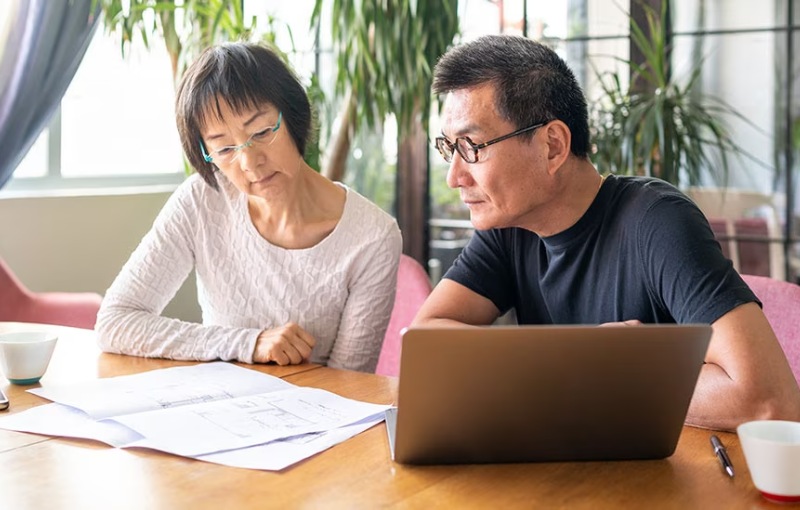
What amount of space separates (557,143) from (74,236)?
2348mm

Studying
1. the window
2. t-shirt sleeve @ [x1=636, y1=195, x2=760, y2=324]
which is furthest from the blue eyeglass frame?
the window

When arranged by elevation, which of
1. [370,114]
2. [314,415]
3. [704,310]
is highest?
[370,114]

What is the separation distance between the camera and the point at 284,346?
5.76 ft

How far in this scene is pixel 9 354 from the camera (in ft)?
5.19

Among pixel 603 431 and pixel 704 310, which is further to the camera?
pixel 704 310

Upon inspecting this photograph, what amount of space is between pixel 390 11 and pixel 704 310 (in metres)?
2.03

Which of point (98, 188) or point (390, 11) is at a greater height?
point (390, 11)

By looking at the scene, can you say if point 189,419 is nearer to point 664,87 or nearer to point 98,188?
point 664,87

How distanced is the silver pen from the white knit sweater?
0.84m

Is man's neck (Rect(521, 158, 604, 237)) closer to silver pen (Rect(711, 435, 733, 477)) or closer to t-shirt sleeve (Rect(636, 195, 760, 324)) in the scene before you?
t-shirt sleeve (Rect(636, 195, 760, 324))

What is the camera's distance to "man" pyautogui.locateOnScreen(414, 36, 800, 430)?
150 cm

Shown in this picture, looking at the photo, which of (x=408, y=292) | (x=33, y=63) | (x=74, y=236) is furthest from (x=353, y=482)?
(x=74, y=236)

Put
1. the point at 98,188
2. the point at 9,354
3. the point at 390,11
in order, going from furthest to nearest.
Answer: the point at 98,188
the point at 390,11
the point at 9,354

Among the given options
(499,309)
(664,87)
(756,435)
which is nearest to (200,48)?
(664,87)
